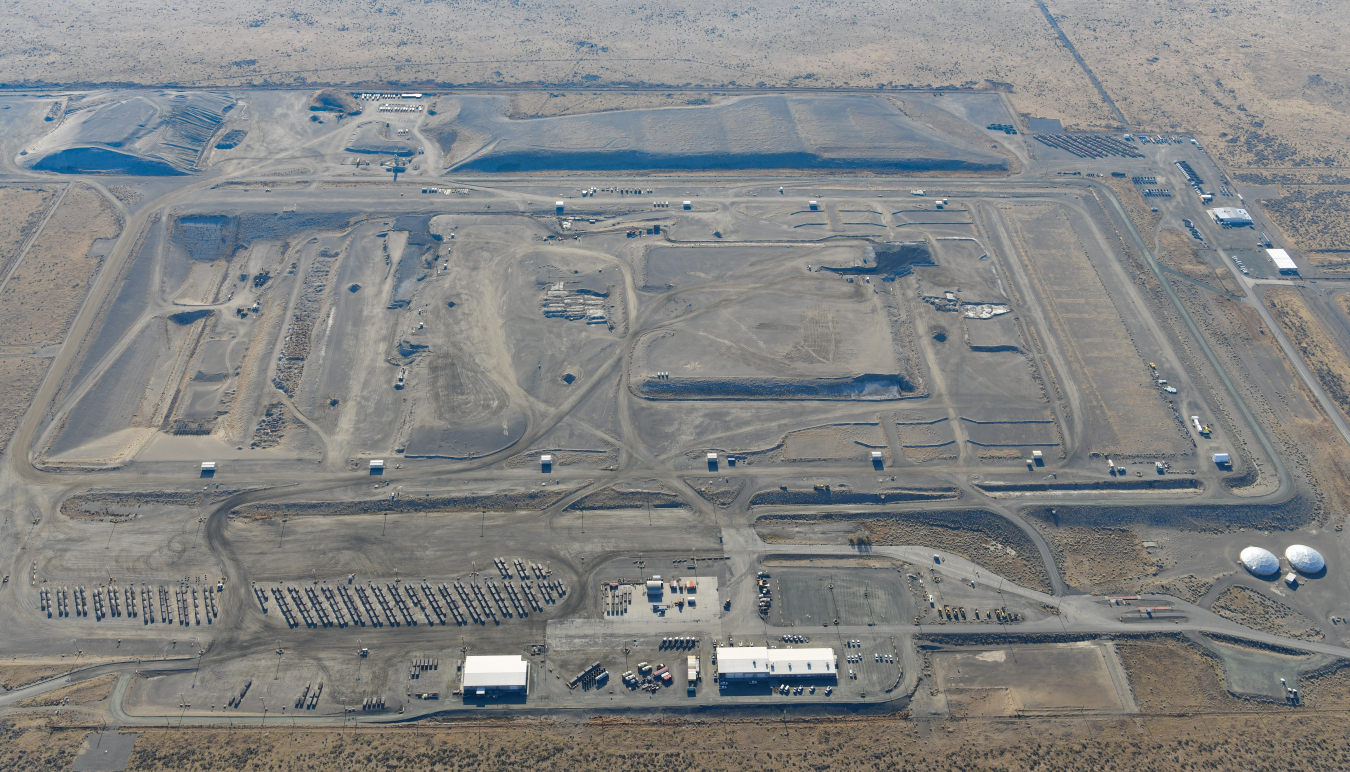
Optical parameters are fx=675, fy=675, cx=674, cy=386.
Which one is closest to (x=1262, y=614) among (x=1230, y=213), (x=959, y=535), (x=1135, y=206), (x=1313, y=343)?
(x=959, y=535)

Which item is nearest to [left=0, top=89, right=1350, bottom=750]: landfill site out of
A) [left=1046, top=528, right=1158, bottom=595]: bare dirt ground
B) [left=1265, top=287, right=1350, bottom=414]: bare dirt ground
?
[left=1046, top=528, right=1158, bottom=595]: bare dirt ground

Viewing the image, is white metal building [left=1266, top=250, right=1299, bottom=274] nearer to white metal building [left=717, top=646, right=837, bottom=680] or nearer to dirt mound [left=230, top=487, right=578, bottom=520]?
white metal building [left=717, top=646, right=837, bottom=680]

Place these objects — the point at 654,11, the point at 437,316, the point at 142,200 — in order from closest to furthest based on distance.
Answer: the point at 437,316 → the point at 142,200 → the point at 654,11

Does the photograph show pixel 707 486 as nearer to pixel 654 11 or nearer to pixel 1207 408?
pixel 1207 408

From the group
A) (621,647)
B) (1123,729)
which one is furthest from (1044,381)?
(621,647)

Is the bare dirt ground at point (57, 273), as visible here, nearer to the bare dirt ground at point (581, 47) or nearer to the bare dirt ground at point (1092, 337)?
the bare dirt ground at point (581, 47)
